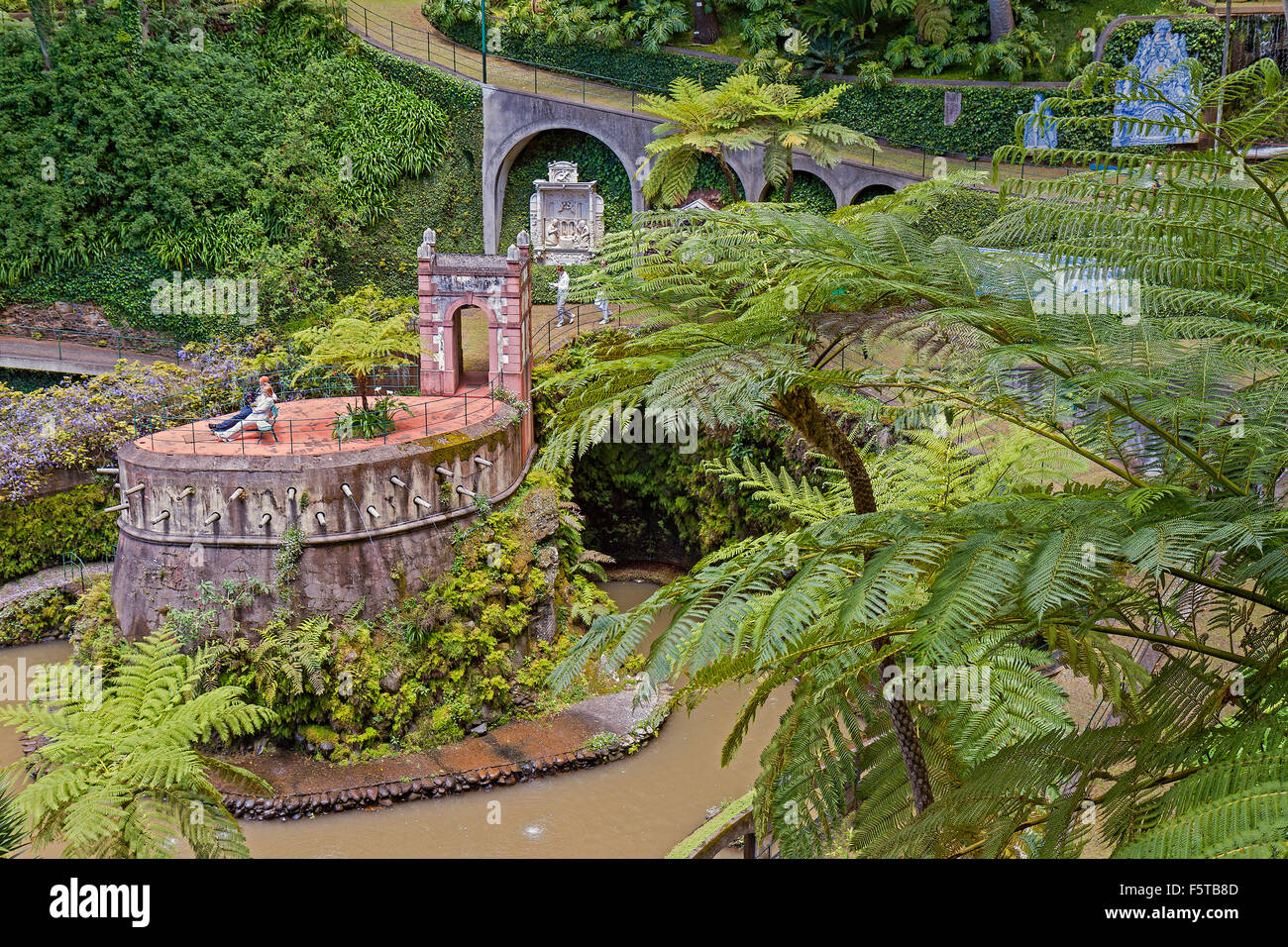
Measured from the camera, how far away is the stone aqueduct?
2183 cm

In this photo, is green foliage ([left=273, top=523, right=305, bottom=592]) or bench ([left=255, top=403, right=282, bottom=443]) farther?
bench ([left=255, top=403, right=282, bottom=443])

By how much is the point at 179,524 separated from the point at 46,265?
11.6m

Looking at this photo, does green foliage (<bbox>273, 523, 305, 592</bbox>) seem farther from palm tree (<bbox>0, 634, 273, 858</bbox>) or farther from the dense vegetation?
the dense vegetation

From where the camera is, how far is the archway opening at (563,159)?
24.0 m

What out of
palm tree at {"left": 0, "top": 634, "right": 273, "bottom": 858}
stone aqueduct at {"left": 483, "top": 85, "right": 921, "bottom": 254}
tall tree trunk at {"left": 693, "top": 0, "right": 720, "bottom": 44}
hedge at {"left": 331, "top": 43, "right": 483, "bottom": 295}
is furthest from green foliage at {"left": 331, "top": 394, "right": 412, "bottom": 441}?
tall tree trunk at {"left": 693, "top": 0, "right": 720, "bottom": 44}

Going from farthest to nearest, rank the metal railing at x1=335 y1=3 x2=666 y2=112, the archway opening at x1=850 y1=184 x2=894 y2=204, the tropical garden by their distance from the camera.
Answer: the metal railing at x1=335 y1=3 x2=666 y2=112
the archway opening at x1=850 y1=184 x2=894 y2=204
the tropical garden

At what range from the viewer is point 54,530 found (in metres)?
18.7

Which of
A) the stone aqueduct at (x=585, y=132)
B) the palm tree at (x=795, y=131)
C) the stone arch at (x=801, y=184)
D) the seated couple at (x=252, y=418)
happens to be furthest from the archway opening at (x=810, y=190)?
the seated couple at (x=252, y=418)

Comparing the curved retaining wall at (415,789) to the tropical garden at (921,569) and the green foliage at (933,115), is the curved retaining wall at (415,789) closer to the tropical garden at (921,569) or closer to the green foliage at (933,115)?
the tropical garden at (921,569)

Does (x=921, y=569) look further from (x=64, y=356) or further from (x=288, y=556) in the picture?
(x=64, y=356)

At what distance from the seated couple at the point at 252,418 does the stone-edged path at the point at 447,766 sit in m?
4.25

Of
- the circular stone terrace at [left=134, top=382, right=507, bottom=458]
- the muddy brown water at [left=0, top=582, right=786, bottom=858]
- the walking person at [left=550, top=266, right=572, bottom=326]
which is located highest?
the walking person at [left=550, top=266, right=572, bottom=326]

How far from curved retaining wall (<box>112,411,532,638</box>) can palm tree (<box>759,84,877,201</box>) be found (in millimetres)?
7634

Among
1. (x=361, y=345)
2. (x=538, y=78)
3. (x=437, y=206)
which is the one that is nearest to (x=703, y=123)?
(x=361, y=345)
